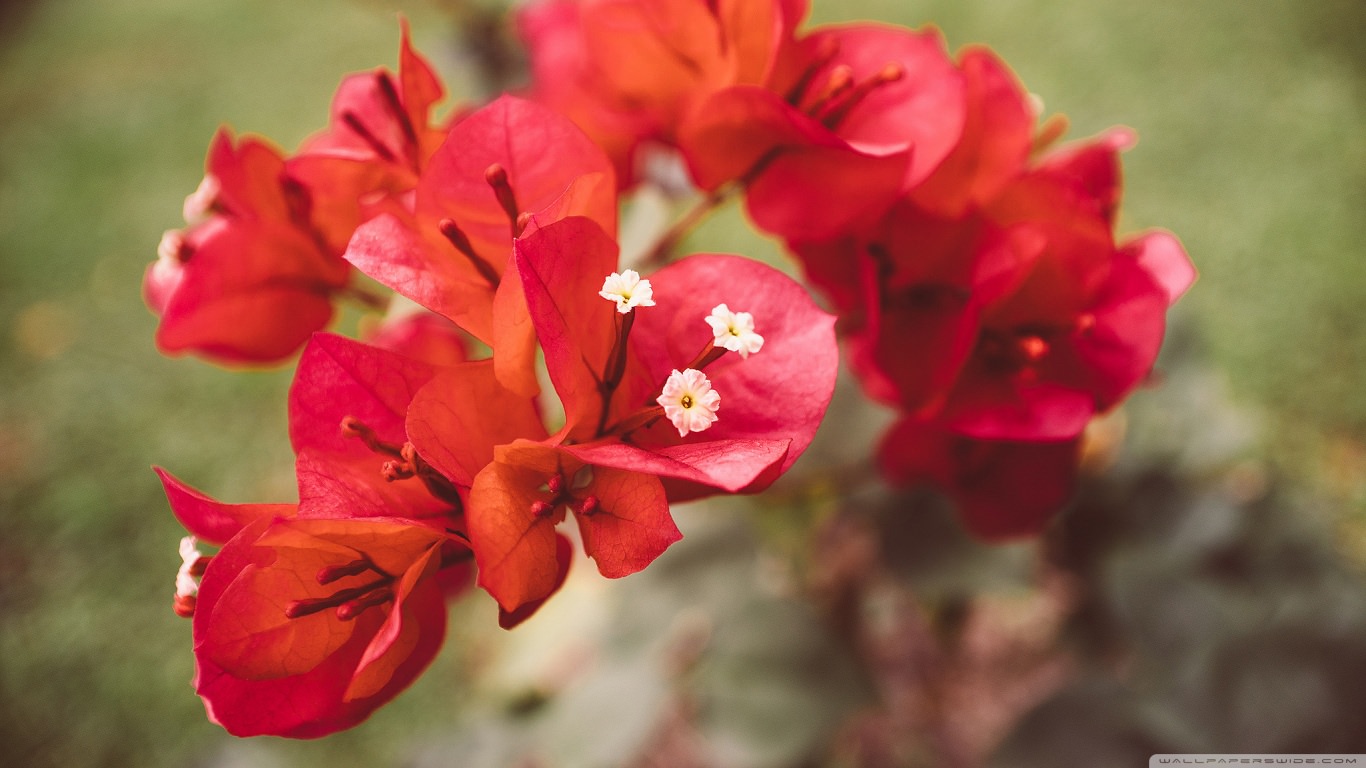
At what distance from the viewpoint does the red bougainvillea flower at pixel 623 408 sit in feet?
1.06

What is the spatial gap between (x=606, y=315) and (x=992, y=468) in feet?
0.90

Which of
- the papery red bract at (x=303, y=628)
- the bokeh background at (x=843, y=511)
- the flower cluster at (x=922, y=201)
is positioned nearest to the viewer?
the papery red bract at (x=303, y=628)

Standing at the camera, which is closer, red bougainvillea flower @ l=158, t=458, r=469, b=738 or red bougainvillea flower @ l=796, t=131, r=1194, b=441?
red bougainvillea flower @ l=158, t=458, r=469, b=738

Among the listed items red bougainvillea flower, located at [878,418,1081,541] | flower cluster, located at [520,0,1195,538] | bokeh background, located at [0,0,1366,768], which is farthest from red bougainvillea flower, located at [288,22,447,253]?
bokeh background, located at [0,0,1366,768]

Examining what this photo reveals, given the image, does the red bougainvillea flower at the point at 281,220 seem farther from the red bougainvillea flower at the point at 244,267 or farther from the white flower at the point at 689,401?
the white flower at the point at 689,401

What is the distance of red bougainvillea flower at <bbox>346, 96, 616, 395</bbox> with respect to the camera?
13.7 inches

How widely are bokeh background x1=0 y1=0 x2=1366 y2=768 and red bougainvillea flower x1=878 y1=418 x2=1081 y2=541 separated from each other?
206mm

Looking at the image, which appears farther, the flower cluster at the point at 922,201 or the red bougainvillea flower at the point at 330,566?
the flower cluster at the point at 922,201

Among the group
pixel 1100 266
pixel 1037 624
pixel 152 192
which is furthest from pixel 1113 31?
pixel 152 192

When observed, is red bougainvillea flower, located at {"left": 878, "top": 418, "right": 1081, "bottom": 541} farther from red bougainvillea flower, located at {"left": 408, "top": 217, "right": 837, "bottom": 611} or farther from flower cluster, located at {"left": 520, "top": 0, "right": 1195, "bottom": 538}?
red bougainvillea flower, located at {"left": 408, "top": 217, "right": 837, "bottom": 611}

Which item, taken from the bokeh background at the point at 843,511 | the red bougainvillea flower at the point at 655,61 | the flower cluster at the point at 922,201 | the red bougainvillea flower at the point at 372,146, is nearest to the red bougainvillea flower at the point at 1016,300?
the flower cluster at the point at 922,201

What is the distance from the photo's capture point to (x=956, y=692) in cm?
110

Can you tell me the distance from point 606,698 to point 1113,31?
1745 millimetres

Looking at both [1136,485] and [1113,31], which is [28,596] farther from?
[1113,31]
